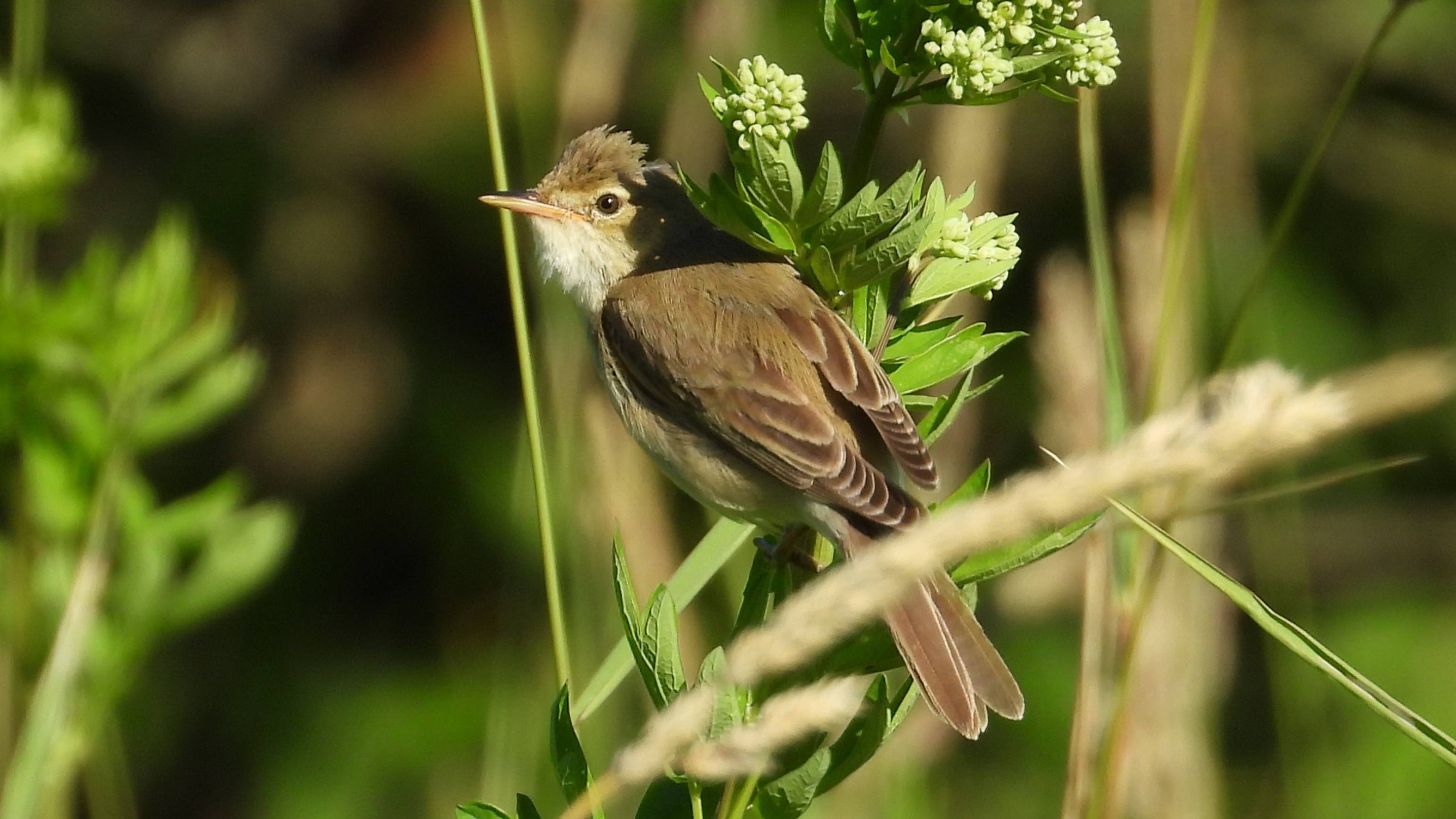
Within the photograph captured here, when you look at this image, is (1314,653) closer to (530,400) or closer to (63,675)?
(530,400)

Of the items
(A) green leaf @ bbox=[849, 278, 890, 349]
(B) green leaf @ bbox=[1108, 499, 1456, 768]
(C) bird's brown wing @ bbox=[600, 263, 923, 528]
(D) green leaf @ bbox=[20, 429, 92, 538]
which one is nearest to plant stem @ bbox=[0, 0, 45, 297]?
(D) green leaf @ bbox=[20, 429, 92, 538]

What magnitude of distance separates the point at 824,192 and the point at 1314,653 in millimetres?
731

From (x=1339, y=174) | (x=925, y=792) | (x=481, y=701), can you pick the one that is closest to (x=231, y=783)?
(x=481, y=701)

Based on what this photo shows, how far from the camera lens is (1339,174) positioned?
19.1 feet

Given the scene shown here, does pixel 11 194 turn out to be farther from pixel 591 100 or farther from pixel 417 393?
pixel 417 393

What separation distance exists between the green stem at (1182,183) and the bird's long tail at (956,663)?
535mm

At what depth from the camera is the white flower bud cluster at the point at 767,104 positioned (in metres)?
1.73

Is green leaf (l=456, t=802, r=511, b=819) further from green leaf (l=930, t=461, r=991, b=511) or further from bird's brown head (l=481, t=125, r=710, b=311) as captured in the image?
bird's brown head (l=481, t=125, r=710, b=311)

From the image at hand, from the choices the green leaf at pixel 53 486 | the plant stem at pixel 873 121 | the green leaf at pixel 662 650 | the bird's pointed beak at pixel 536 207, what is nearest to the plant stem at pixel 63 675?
the green leaf at pixel 53 486

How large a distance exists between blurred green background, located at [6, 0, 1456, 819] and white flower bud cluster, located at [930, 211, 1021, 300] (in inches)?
81.6

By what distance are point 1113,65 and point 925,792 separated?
8.67 feet

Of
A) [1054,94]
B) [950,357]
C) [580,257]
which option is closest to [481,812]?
[950,357]

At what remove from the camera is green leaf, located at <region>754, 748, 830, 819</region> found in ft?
5.48

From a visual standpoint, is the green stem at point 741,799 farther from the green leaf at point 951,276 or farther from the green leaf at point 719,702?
the green leaf at point 951,276
